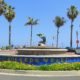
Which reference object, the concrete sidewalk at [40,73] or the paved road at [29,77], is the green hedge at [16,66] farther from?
the paved road at [29,77]

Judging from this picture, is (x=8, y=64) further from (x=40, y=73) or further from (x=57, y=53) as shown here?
(x=57, y=53)

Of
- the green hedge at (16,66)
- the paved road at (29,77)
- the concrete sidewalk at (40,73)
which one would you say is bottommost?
the paved road at (29,77)

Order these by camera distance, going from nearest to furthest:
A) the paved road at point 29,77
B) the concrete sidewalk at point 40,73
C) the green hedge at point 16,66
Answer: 1. the paved road at point 29,77
2. the concrete sidewalk at point 40,73
3. the green hedge at point 16,66

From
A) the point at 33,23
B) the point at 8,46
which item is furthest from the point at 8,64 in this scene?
the point at 33,23

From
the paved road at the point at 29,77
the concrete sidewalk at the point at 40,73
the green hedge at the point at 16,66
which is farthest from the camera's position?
the green hedge at the point at 16,66

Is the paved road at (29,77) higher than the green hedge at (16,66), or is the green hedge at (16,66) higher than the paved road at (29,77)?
the green hedge at (16,66)

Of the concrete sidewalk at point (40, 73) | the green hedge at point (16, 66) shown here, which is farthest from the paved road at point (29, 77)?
the green hedge at point (16, 66)

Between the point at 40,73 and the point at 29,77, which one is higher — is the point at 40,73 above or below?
above

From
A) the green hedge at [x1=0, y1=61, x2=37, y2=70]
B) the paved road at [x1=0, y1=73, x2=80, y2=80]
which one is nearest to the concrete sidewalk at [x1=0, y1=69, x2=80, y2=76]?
the paved road at [x1=0, y1=73, x2=80, y2=80]

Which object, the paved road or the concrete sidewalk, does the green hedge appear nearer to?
the concrete sidewalk

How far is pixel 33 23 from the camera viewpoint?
352ft

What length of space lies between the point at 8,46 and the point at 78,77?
61296 mm

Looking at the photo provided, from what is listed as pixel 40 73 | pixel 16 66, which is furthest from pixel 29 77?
pixel 16 66

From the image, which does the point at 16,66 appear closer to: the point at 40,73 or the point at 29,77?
the point at 40,73
